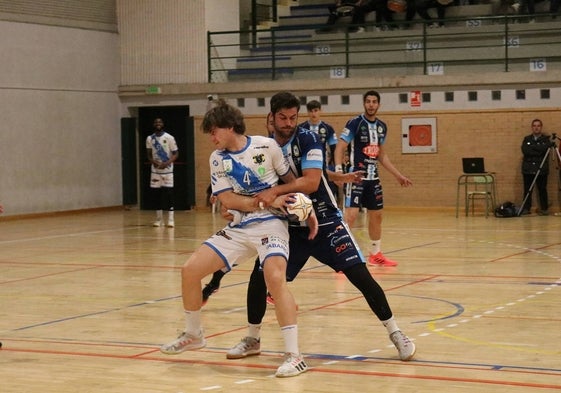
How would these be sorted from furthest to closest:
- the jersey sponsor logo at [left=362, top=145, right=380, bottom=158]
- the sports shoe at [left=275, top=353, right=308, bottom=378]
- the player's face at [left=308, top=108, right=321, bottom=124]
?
the player's face at [left=308, top=108, right=321, bottom=124] < the jersey sponsor logo at [left=362, top=145, right=380, bottom=158] < the sports shoe at [left=275, top=353, right=308, bottom=378]

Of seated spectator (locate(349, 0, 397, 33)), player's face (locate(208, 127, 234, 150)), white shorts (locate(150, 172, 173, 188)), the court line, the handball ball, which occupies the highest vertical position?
seated spectator (locate(349, 0, 397, 33))

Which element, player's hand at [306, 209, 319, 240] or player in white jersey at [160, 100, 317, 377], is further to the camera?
player's hand at [306, 209, 319, 240]

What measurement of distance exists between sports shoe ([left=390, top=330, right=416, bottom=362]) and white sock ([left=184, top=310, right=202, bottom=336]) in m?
1.40

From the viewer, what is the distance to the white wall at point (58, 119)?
25.1 metres

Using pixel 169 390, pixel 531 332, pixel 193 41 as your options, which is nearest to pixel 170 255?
pixel 531 332

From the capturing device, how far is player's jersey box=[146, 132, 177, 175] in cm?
2203

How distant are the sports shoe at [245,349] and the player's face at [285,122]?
5.04ft

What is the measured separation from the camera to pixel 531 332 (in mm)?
8781

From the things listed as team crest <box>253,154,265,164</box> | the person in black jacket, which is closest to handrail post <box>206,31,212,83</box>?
the person in black jacket

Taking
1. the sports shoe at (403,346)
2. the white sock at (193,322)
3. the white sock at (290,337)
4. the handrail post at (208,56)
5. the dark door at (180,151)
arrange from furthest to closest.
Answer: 1. the dark door at (180,151)
2. the handrail post at (208,56)
3. the white sock at (193,322)
4. the sports shoe at (403,346)
5. the white sock at (290,337)

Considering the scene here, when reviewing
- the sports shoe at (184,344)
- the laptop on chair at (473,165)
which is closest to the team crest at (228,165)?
the sports shoe at (184,344)

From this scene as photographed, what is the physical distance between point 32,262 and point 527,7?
50.4ft

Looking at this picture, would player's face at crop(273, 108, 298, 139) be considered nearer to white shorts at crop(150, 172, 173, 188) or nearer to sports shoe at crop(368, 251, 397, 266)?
sports shoe at crop(368, 251, 397, 266)

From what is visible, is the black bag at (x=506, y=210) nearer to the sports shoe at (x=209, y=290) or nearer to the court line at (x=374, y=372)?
the sports shoe at (x=209, y=290)
